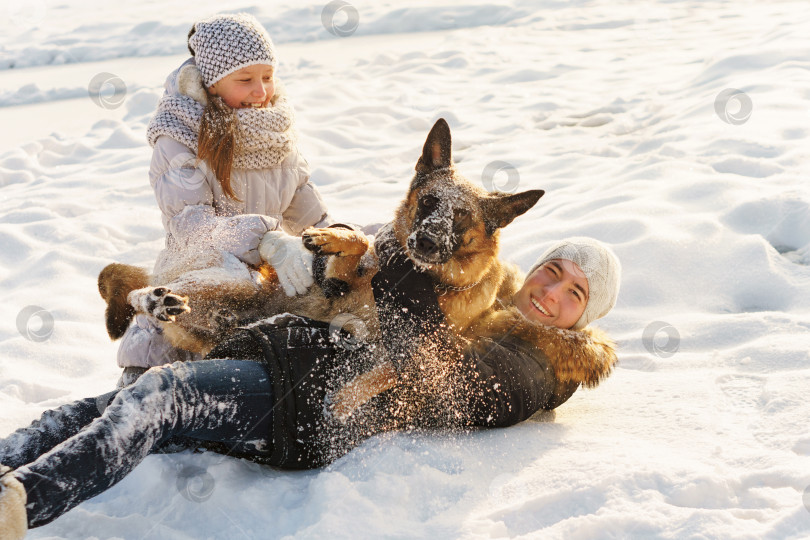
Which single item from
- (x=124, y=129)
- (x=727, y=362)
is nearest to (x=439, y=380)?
(x=727, y=362)

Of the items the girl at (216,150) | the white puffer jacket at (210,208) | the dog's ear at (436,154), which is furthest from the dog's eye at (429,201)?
the white puffer jacket at (210,208)

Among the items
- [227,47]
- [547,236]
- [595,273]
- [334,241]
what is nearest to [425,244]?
[334,241]

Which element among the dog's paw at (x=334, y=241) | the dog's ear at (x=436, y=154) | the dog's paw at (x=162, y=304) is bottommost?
the dog's paw at (x=162, y=304)

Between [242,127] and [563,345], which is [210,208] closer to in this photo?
[242,127]

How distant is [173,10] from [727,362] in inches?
620

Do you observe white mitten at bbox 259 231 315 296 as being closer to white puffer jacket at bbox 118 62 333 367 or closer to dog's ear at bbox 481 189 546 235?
white puffer jacket at bbox 118 62 333 367

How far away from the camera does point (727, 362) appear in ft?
11.2

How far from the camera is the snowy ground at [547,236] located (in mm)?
2379

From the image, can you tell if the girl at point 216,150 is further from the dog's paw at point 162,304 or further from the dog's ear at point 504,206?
the dog's ear at point 504,206

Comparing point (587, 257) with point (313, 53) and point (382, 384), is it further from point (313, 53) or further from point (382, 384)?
point (313, 53)

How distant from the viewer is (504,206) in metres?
2.72

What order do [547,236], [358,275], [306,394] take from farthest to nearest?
[547,236], [358,275], [306,394]

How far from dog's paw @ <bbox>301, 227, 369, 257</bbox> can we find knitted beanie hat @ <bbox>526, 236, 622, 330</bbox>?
→ 99cm

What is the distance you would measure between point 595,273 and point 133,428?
6.54 ft
